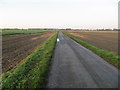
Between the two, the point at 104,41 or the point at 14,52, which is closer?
the point at 14,52

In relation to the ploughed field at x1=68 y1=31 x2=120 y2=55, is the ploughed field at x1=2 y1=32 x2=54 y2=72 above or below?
below

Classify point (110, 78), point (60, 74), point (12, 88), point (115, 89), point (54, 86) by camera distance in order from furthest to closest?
point (60, 74)
point (110, 78)
point (12, 88)
point (54, 86)
point (115, 89)

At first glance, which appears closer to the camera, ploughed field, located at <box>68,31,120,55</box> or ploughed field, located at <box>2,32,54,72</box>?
ploughed field, located at <box>2,32,54,72</box>

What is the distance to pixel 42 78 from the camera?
4.85 meters

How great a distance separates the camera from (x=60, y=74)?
5.24m

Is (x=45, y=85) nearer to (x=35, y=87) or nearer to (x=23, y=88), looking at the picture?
(x=35, y=87)

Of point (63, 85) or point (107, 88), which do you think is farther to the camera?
point (63, 85)

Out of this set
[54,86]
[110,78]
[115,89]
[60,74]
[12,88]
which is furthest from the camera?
[60,74]

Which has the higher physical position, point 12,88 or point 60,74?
point 60,74

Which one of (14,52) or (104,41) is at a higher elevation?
(104,41)

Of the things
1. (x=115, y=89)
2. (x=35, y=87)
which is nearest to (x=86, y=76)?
(x=115, y=89)

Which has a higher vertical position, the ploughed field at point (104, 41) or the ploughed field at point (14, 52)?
the ploughed field at point (104, 41)

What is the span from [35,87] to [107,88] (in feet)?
10.2

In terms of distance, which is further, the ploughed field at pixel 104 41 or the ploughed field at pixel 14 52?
the ploughed field at pixel 104 41
